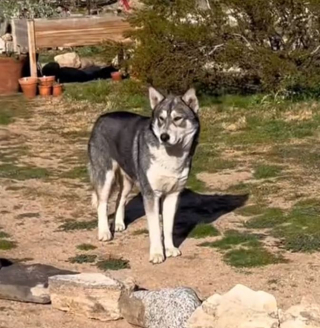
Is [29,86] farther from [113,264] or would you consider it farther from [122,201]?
[113,264]

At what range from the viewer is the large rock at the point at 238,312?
5715 millimetres

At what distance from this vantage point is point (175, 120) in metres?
7.67

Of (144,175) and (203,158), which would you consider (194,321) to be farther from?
(203,158)

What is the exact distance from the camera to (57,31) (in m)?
18.7

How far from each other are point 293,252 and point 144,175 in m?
1.34

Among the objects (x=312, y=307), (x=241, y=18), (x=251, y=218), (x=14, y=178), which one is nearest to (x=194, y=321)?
(x=312, y=307)

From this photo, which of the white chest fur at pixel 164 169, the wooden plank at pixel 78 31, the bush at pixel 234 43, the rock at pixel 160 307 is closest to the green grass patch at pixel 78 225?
the white chest fur at pixel 164 169

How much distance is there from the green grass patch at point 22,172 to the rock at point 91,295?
453 centimetres

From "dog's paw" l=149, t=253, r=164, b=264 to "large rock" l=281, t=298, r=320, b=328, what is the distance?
227 centimetres

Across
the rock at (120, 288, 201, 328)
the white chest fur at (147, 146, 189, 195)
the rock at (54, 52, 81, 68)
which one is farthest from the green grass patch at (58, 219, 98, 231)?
the rock at (54, 52, 81, 68)

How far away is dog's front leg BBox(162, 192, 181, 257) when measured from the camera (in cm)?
808

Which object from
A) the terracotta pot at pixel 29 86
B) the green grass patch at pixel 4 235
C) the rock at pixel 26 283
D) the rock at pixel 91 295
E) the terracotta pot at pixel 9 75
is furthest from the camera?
the terracotta pot at pixel 9 75

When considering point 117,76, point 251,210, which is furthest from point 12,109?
point 251,210

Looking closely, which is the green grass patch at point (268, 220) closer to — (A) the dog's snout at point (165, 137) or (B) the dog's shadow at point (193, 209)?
(B) the dog's shadow at point (193, 209)
